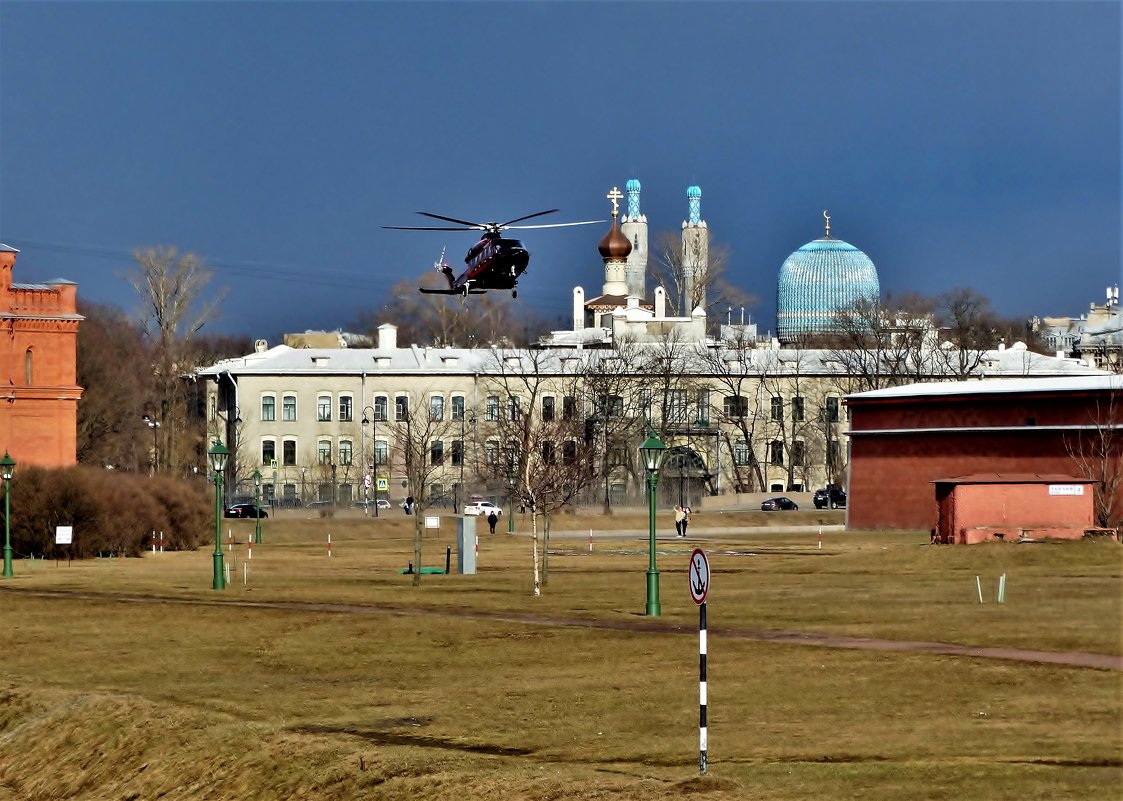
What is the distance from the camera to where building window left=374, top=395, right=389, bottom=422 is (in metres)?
125

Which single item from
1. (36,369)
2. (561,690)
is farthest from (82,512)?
(561,690)

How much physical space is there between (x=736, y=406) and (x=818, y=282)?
203 feet

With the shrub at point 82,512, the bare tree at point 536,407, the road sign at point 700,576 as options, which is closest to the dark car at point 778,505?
the bare tree at point 536,407

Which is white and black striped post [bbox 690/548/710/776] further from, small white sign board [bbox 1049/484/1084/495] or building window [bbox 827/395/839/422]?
building window [bbox 827/395/839/422]

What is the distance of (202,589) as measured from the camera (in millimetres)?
47781

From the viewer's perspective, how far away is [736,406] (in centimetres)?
12712

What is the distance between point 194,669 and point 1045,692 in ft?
44.4

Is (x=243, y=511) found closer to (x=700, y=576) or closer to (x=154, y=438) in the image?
(x=154, y=438)

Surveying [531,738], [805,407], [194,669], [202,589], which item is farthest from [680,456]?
[531,738]

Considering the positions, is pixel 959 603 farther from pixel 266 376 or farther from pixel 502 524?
pixel 266 376

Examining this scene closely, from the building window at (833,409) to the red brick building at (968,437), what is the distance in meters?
40.4

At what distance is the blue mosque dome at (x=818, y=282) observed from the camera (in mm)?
185000

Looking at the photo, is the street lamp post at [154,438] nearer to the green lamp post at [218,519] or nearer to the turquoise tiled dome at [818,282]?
the green lamp post at [218,519]

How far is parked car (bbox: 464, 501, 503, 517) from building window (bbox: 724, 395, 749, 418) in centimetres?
2283
